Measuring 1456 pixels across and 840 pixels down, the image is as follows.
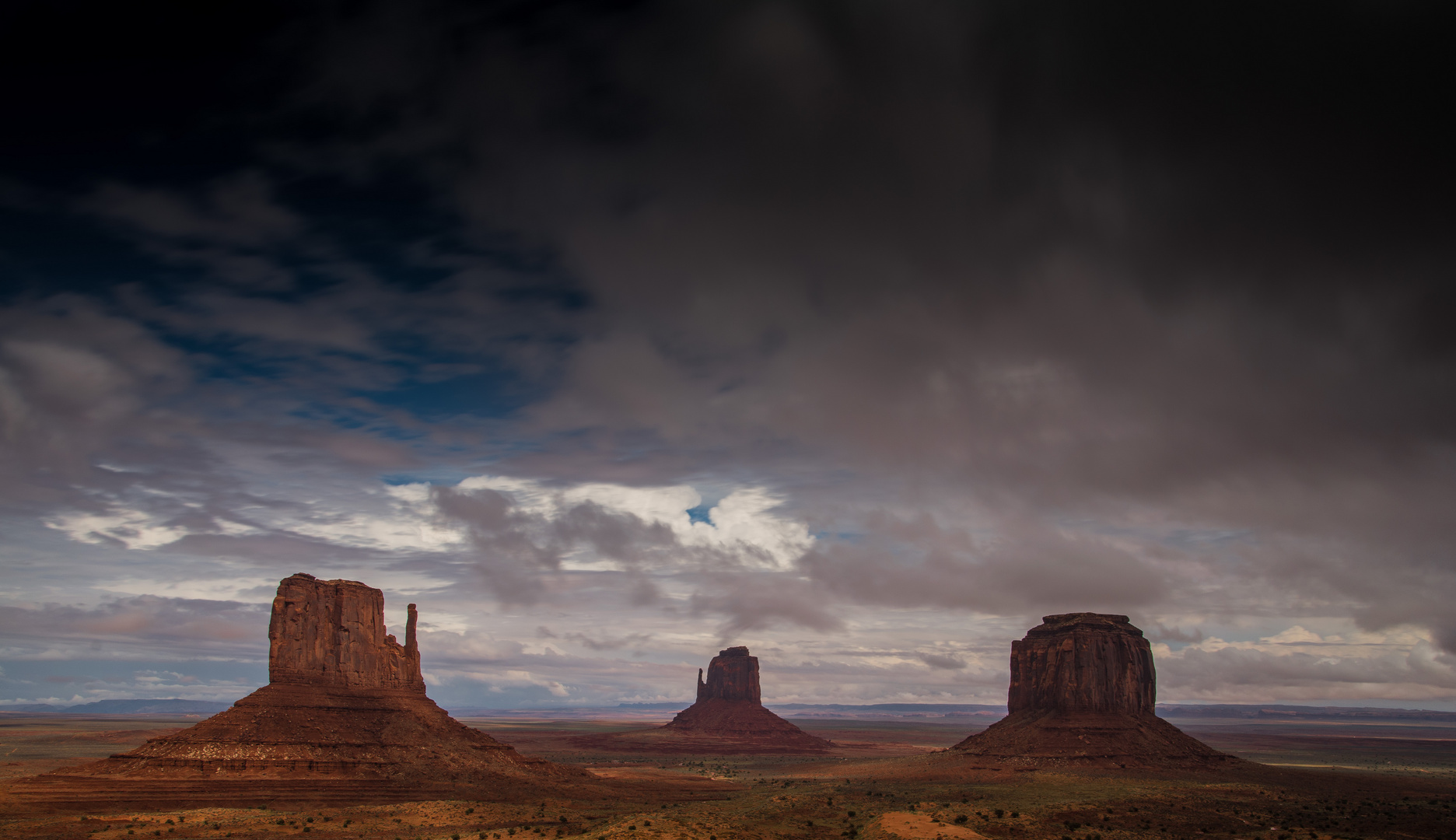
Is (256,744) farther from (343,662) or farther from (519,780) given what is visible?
(519,780)

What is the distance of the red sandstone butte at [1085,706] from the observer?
122562mm

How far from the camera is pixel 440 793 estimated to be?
81.8 meters

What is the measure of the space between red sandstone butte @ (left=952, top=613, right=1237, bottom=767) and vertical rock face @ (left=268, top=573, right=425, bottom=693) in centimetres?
8704

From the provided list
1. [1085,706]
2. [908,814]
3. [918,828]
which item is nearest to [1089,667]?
[1085,706]

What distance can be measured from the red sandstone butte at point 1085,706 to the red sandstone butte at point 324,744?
68.2m

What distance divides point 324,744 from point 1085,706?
11154cm

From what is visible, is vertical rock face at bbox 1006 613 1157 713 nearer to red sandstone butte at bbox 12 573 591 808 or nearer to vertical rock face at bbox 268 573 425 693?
red sandstone butte at bbox 12 573 591 808

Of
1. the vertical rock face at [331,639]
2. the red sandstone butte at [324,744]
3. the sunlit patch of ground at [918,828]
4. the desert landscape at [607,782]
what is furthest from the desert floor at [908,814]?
the vertical rock face at [331,639]

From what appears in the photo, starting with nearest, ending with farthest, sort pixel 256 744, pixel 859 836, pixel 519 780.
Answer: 1. pixel 859 836
2. pixel 256 744
3. pixel 519 780

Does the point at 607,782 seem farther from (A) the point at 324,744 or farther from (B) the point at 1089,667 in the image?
(B) the point at 1089,667

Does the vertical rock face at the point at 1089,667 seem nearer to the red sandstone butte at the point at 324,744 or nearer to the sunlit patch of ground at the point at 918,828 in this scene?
the red sandstone butte at the point at 324,744

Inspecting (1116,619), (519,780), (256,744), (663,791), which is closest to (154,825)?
(256,744)

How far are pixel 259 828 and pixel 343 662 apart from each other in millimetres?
39365

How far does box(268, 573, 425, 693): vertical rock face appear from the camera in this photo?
97688 mm
